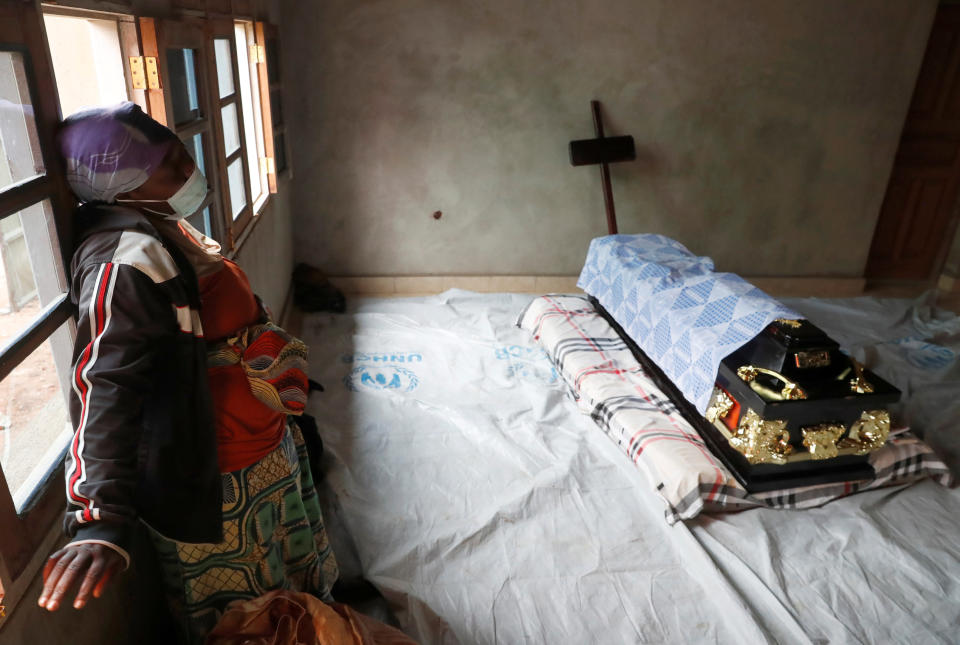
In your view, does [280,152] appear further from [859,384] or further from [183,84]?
[859,384]

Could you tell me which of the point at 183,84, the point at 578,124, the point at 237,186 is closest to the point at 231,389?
the point at 183,84

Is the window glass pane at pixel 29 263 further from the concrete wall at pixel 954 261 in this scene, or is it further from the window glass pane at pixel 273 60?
the concrete wall at pixel 954 261

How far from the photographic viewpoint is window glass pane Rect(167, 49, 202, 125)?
1.73 m

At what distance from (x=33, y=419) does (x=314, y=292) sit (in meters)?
2.61

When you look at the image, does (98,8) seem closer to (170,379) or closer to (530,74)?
(170,379)

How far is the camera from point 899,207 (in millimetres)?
4348

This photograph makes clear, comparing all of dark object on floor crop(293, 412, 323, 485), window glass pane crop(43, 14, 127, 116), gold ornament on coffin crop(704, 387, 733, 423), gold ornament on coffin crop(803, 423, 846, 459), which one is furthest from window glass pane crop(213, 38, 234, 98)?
gold ornament on coffin crop(803, 423, 846, 459)

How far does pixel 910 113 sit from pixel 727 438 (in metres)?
3.36

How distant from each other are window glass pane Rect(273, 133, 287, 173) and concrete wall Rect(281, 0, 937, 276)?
0.49ft

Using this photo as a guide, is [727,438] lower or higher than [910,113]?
lower

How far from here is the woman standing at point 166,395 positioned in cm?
90

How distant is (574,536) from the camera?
1936 millimetres

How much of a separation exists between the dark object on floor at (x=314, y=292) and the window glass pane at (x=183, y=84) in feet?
5.68

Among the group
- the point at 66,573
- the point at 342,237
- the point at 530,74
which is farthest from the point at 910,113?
the point at 66,573
